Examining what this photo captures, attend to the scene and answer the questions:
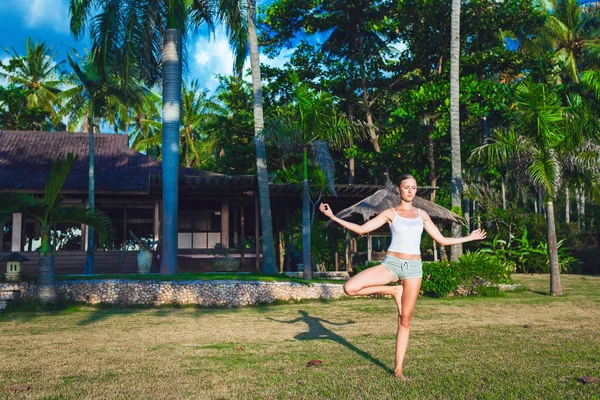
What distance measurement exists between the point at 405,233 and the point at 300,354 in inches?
83.2

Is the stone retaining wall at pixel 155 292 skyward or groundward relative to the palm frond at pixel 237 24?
groundward

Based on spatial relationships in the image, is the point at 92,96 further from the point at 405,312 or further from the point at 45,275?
the point at 405,312

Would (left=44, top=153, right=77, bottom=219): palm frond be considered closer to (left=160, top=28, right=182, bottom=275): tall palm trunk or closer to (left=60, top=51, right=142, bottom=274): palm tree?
(left=160, top=28, right=182, bottom=275): tall palm trunk

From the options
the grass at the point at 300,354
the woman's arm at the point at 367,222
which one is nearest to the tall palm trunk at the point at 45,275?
the grass at the point at 300,354

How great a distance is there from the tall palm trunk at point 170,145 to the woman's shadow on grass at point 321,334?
518cm

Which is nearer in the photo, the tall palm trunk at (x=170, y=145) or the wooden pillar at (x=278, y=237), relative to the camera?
the tall palm trunk at (x=170, y=145)

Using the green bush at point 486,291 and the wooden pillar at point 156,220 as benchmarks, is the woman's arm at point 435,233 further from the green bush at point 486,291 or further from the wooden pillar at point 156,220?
the wooden pillar at point 156,220

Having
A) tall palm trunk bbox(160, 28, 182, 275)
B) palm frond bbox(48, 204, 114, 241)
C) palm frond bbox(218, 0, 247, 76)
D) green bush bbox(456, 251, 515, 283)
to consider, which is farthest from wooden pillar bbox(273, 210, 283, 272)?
palm frond bbox(48, 204, 114, 241)

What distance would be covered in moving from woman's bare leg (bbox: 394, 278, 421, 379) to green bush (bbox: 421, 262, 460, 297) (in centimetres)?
884

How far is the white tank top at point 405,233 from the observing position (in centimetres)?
463

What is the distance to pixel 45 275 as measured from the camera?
39.0ft

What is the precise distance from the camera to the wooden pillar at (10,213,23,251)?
18.8 m

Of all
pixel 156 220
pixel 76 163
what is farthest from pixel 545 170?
pixel 76 163

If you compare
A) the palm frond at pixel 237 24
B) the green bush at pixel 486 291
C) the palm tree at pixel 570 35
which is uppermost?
the palm tree at pixel 570 35
